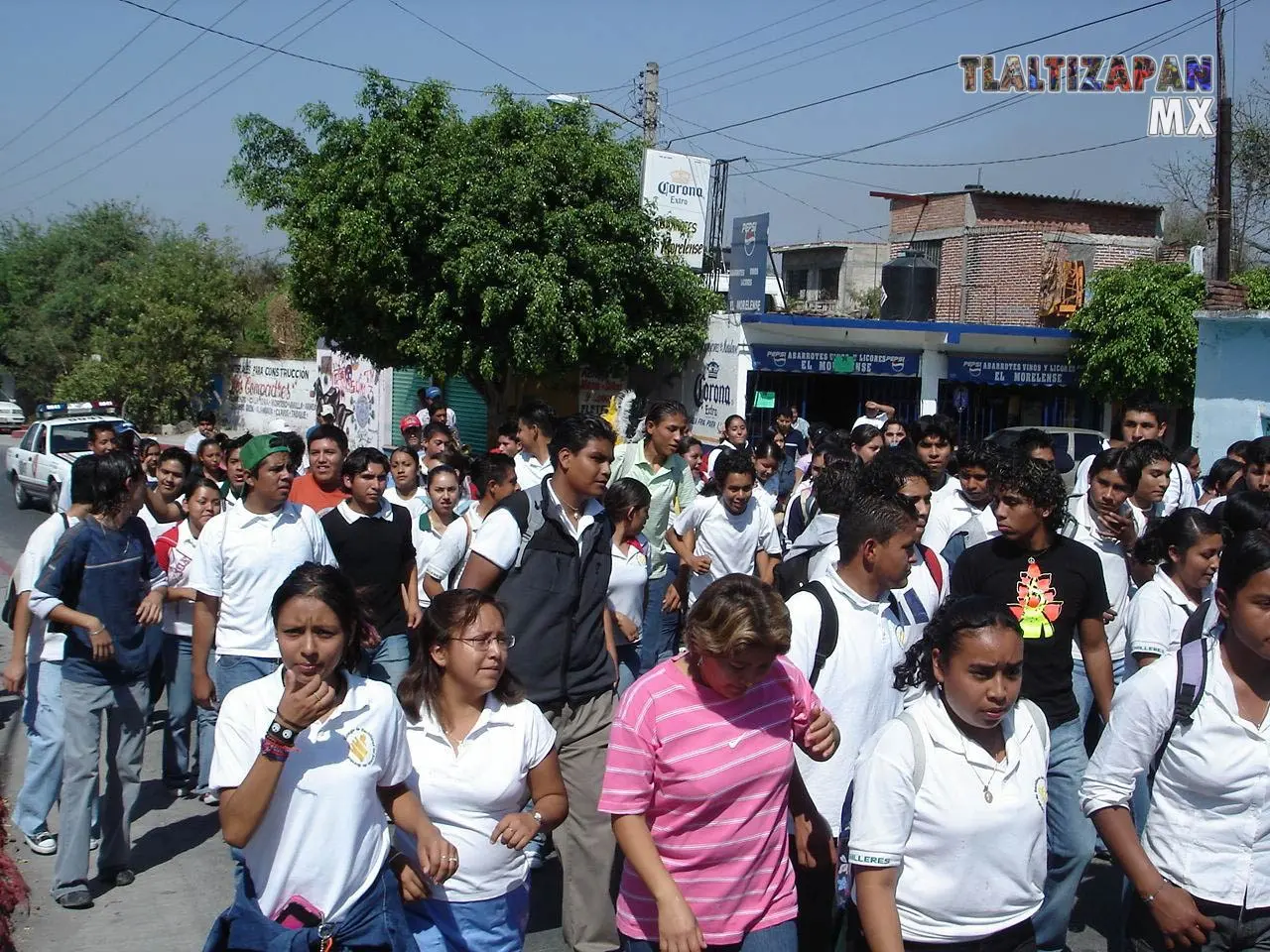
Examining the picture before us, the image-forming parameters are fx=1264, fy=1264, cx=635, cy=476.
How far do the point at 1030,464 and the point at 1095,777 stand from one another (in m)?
1.76

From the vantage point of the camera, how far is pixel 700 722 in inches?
128

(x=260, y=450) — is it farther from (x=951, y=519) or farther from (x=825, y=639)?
(x=951, y=519)

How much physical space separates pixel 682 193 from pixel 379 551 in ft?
52.4

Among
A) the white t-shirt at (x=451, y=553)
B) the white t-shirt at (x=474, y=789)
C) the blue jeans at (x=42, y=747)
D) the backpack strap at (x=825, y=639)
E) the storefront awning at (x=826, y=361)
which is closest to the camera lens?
the white t-shirt at (x=474, y=789)

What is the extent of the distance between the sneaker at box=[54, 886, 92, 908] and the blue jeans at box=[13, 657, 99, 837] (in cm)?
31

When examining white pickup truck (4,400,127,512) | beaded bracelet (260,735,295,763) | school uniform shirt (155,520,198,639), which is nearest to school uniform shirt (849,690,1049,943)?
beaded bracelet (260,735,295,763)

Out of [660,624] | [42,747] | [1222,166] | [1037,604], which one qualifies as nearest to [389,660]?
[42,747]

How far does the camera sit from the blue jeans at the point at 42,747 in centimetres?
557

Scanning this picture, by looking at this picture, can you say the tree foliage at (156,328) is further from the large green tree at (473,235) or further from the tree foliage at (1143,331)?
the tree foliage at (1143,331)

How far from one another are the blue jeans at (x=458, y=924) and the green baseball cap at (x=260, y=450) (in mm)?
2658

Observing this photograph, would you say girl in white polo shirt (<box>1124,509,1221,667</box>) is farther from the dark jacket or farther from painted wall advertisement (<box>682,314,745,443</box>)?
painted wall advertisement (<box>682,314,745,443</box>)

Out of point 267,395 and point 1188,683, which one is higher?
point 267,395

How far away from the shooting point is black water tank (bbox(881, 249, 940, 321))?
2544cm


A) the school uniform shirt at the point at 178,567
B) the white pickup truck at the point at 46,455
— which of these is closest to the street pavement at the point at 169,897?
the school uniform shirt at the point at 178,567
